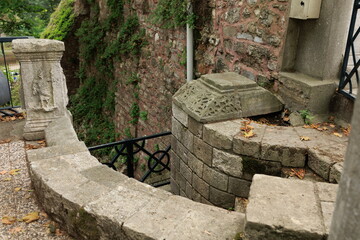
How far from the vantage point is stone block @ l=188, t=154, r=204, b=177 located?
3.71m

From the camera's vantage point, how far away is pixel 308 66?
3.81m

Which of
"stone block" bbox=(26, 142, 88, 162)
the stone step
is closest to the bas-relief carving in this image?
"stone block" bbox=(26, 142, 88, 162)

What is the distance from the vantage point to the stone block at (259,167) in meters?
3.15

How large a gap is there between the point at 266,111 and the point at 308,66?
66 cm

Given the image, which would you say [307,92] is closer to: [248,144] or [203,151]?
[248,144]

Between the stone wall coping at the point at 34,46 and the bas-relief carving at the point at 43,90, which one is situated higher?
the stone wall coping at the point at 34,46

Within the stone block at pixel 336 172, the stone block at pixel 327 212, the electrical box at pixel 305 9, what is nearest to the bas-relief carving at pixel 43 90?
the electrical box at pixel 305 9

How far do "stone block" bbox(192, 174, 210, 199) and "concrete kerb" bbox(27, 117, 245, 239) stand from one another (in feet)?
3.81

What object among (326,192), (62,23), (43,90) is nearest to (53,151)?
(43,90)

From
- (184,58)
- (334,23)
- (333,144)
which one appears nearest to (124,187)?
(333,144)

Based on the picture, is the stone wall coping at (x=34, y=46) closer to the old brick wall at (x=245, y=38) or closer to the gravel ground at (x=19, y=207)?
the gravel ground at (x=19, y=207)

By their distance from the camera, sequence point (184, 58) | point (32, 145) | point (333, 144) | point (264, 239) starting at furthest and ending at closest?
point (184, 58)
point (32, 145)
point (333, 144)
point (264, 239)

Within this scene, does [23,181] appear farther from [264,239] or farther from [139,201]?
[264,239]

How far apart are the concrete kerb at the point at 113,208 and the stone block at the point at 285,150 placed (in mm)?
970
